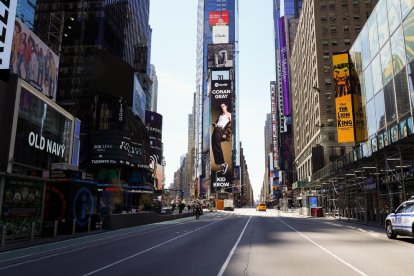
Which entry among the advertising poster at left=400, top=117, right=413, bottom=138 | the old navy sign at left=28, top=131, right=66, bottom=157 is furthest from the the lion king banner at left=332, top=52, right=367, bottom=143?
the old navy sign at left=28, top=131, right=66, bottom=157

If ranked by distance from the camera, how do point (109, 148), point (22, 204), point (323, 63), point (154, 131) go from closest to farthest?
point (22, 204) → point (109, 148) → point (323, 63) → point (154, 131)

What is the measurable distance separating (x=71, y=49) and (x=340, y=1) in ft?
206

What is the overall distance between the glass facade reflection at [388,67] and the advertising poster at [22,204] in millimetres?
23143

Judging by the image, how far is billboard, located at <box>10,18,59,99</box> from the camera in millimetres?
36500

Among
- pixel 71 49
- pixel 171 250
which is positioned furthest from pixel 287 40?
pixel 171 250

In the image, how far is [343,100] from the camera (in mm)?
45000

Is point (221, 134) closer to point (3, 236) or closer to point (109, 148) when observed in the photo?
point (109, 148)

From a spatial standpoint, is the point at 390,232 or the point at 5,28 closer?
the point at 390,232

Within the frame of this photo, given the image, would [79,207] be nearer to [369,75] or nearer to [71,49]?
[369,75]

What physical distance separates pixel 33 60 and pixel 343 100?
35.5 meters

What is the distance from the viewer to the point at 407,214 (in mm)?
17078

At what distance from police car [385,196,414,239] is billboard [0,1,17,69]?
1112 inches

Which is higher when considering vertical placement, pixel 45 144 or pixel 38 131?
pixel 38 131

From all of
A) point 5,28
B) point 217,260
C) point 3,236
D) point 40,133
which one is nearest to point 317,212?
point 40,133
